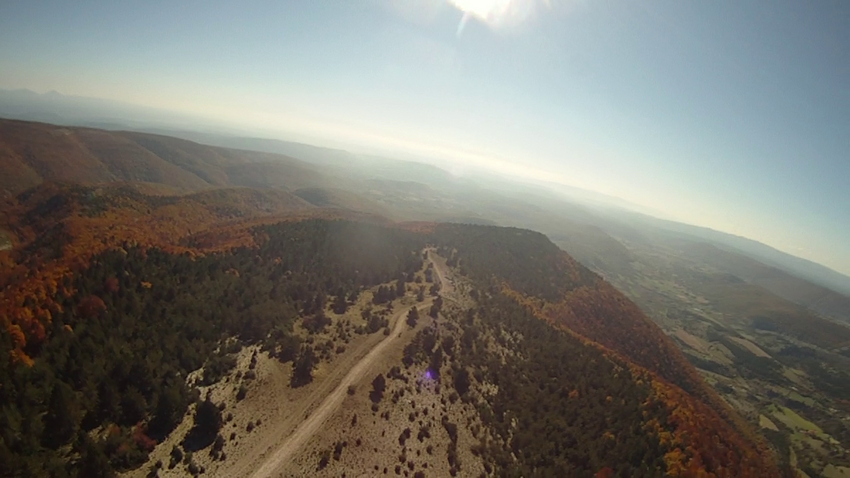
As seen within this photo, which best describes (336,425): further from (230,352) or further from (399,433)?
(230,352)

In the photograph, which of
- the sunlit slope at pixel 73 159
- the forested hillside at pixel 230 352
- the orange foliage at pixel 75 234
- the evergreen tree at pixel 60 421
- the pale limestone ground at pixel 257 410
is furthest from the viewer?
the sunlit slope at pixel 73 159

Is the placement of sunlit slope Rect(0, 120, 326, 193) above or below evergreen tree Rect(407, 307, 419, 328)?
above

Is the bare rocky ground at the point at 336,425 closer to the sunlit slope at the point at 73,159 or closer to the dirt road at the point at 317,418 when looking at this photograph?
the dirt road at the point at 317,418

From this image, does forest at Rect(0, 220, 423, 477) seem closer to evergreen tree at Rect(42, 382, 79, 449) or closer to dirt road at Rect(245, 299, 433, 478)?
evergreen tree at Rect(42, 382, 79, 449)

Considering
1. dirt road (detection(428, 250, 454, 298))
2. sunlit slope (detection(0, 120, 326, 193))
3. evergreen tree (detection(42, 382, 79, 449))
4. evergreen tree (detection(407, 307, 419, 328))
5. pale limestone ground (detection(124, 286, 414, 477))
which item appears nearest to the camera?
evergreen tree (detection(42, 382, 79, 449))

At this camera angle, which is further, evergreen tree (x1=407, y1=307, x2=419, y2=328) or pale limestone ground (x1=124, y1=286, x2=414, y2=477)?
evergreen tree (x1=407, y1=307, x2=419, y2=328)

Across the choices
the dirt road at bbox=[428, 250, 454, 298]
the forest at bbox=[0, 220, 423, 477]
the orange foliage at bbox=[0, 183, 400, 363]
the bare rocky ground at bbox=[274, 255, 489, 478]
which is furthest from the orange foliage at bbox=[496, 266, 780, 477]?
the orange foliage at bbox=[0, 183, 400, 363]

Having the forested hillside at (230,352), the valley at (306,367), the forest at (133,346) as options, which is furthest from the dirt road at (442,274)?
the forest at (133,346)

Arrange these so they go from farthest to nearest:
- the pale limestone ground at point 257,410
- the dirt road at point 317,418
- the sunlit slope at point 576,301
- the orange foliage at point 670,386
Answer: the sunlit slope at point 576,301
the orange foliage at point 670,386
the dirt road at point 317,418
the pale limestone ground at point 257,410

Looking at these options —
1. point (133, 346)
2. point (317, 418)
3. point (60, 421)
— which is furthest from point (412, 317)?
point (60, 421)
